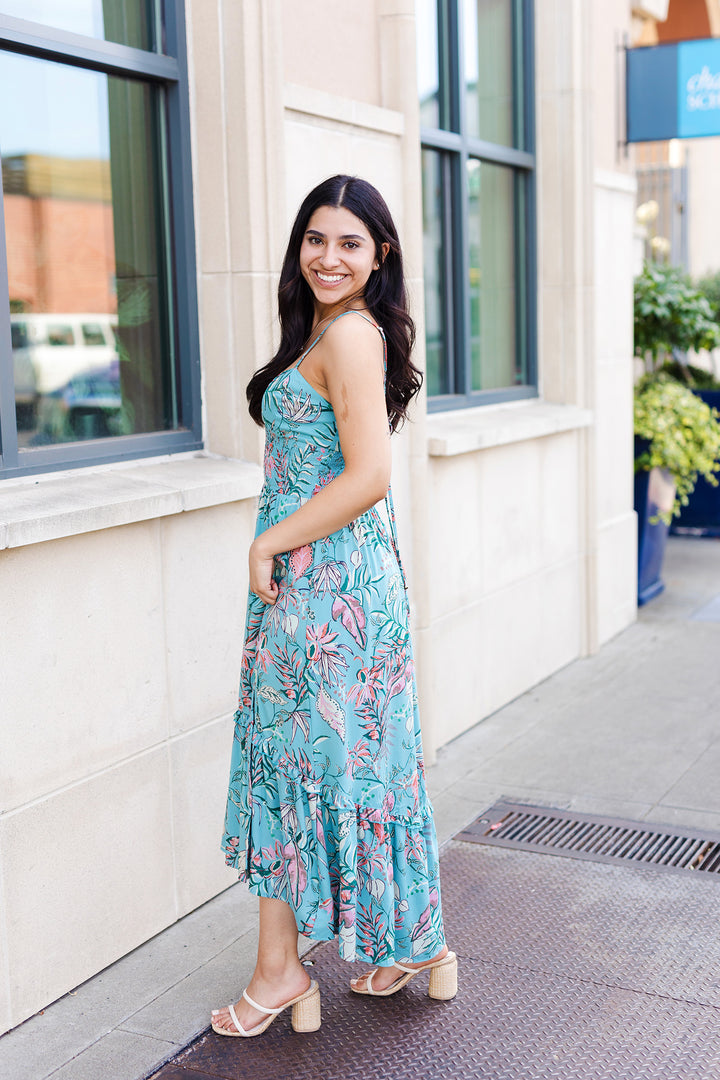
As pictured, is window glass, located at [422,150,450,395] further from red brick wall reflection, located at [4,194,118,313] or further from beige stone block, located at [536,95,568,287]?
red brick wall reflection, located at [4,194,118,313]

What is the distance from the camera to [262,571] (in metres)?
2.89

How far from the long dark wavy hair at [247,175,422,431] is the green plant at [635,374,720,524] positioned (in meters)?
4.82

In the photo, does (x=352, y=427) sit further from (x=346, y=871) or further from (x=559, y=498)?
(x=559, y=498)

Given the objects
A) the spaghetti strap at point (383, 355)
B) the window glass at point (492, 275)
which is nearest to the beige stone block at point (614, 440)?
the window glass at point (492, 275)

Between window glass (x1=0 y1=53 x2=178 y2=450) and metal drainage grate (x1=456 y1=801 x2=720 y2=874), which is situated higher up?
window glass (x1=0 y1=53 x2=178 y2=450)

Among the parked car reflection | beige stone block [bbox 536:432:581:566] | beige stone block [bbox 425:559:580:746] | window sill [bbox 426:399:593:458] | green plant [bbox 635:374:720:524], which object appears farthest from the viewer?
green plant [bbox 635:374:720:524]

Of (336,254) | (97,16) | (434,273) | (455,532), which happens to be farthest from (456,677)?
(97,16)

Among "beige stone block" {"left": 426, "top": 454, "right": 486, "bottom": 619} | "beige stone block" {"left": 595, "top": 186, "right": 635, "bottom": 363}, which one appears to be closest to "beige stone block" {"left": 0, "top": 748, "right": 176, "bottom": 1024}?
"beige stone block" {"left": 426, "top": 454, "right": 486, "bottom": 619}

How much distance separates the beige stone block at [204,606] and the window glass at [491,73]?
2.92 metres

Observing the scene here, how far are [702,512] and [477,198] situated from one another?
4853 millimetres

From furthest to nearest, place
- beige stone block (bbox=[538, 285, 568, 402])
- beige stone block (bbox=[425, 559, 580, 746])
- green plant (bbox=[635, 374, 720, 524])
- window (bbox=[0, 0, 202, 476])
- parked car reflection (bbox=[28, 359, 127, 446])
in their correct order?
green plant (bbox=[635, 374, 720, 524]), beige stone block (bbox=[538, 285, 568, 402]), beige stone block (bbox=[425, 559, 580, 746]), parked car reflection (bbox=[28, 359, 127, 446]), window (bbox=[0, 0, 202, 476])

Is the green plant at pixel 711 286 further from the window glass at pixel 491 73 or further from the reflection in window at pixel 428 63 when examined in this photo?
the reflection in window at pixel 428 63

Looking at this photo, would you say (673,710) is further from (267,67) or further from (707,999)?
(267,67)

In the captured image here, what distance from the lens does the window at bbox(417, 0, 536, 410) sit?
18.5 feet
